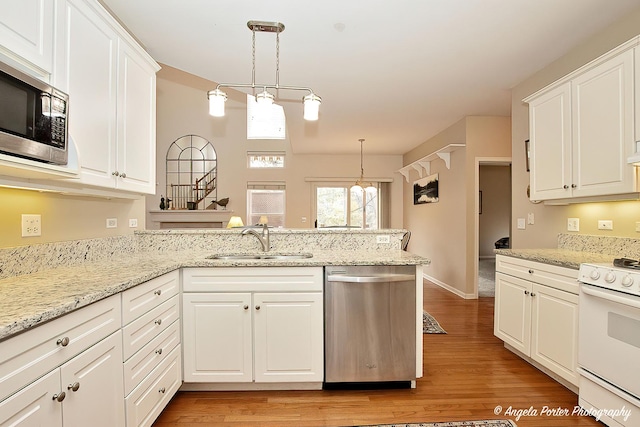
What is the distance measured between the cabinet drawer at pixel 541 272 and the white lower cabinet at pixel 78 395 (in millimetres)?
2540

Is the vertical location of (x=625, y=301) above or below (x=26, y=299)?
below

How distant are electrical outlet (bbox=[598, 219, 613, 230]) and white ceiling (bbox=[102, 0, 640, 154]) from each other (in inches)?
57.8

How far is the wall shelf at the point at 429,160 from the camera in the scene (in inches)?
200

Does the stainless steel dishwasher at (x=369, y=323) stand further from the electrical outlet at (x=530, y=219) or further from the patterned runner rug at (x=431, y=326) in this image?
the electrical outlet at (x=530, y=219)

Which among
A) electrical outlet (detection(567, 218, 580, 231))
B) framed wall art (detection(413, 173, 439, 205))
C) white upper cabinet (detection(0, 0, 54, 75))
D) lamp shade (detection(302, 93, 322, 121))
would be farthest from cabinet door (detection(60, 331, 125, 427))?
framed wall art (detection(413, 173, 439, 205))

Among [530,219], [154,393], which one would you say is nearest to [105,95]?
[154,393]

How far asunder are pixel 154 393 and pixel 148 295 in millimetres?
535

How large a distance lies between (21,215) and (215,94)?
126cm

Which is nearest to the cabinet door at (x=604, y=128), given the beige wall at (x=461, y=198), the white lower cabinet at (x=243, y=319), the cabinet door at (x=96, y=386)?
the white lower cabinet at (x=243, y=319)

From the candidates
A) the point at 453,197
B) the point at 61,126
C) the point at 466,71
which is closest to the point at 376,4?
the point at 466,71

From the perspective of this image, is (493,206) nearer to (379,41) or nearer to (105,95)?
(379,41)

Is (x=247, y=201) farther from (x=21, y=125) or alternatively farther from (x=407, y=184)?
(x=21, y=125)

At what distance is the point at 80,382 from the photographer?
123cm

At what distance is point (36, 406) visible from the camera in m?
1.02
